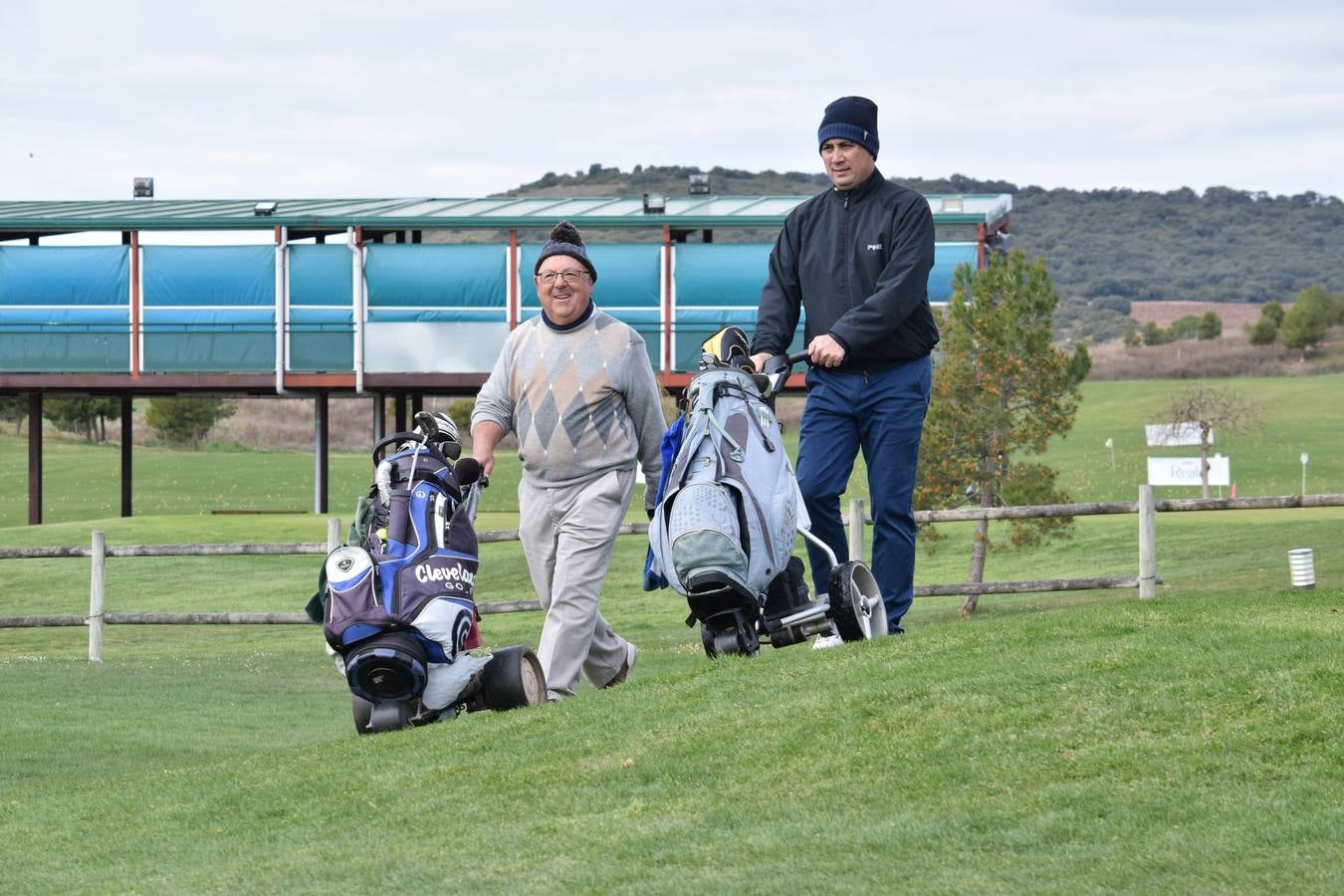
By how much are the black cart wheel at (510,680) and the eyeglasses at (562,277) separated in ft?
5.38

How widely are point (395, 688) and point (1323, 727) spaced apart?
3.76 metres

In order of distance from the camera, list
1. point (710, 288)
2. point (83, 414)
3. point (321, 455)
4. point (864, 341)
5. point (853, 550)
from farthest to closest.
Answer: point (83, 414) → point (321, 455) → point (710, 288) → point (853, 550) → point (864, 341)

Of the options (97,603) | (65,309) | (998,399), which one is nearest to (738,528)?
(97,603)

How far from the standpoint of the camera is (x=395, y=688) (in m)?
7.74

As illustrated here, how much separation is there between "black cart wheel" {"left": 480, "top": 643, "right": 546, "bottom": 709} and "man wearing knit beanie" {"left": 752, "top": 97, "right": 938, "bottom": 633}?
1355mm

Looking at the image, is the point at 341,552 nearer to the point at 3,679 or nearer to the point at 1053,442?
the point at 3,679

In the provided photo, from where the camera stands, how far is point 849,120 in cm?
837

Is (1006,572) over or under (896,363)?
under

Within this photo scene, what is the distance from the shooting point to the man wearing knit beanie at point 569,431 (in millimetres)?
8234

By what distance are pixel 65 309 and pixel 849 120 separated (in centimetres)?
2917

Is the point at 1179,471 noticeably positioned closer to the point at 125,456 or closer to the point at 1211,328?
the point at 125,456

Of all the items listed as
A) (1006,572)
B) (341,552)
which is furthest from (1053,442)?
(341,552)

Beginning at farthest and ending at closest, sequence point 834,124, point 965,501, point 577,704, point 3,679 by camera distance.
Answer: point 965,501, point 3,679, point 834,124, point 577,704

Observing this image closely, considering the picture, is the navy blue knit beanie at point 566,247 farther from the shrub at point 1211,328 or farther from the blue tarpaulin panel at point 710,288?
the shrub at point 1211,328
